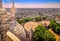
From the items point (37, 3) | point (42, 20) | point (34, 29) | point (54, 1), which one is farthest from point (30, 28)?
point (54, 1)

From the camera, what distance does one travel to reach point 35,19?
214 centimetres

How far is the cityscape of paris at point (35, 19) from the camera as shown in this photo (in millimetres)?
1910

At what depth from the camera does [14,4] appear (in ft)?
6.46

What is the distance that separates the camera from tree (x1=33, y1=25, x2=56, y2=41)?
2.10 m

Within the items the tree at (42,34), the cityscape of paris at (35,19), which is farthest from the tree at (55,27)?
the tree at (42,34)

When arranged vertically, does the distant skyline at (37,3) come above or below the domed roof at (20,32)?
above

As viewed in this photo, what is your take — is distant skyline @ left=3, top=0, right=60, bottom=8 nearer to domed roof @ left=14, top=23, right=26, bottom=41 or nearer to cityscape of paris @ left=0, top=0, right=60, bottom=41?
cityscape of paris @ left=0, top=0, right=60, bottom=41

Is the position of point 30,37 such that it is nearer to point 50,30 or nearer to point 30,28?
point 30,28

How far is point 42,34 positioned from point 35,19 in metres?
0.24

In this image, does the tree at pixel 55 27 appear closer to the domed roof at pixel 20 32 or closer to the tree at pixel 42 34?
the tree at pixel 42 34

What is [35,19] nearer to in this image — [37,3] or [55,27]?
[37,3]

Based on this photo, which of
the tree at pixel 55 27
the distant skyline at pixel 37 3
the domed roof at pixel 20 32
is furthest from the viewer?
the tree at pixel 55 27

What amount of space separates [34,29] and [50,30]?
260mm

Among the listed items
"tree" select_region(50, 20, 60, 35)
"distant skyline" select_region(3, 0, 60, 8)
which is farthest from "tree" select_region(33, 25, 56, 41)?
"distant skyline" select_region(3, 0, 60, 8)
